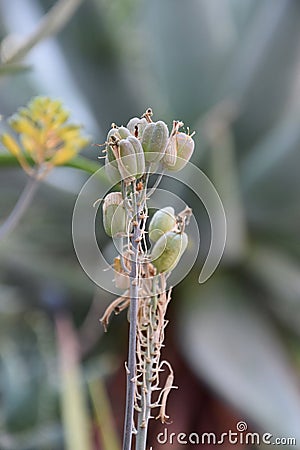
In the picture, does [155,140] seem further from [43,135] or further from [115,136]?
[43,135]

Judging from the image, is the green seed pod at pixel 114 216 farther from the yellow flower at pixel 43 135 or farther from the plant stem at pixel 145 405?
the yellow flower at pixel 43 135

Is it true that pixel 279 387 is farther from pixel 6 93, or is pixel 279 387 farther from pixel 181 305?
pixel 6 93

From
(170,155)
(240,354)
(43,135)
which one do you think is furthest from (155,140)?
(240,354)

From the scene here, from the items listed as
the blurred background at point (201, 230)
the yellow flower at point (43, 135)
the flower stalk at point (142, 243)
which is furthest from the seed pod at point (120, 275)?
the blurred background at point (201, 230)

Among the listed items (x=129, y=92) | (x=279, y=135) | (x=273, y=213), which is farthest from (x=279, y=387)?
(x=129, y=92)

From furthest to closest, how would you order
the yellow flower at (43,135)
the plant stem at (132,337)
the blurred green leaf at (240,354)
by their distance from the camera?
the blurred green leaf at (240,354) < the yellow flower at (43,135) < the plant stem at (132,337)

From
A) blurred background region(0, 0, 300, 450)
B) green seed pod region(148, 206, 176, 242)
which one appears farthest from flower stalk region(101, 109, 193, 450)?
blurred background region(0, 0, 300, 450)
